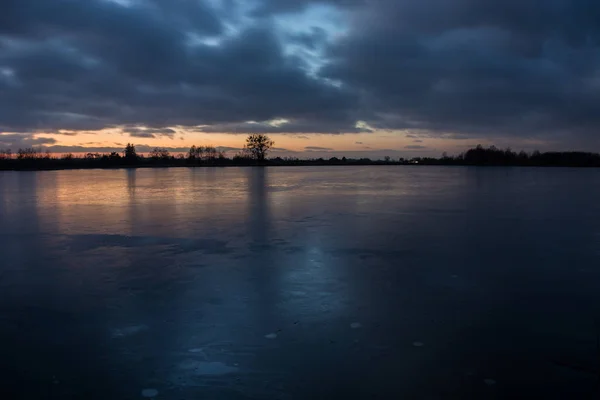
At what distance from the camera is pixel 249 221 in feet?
34.3

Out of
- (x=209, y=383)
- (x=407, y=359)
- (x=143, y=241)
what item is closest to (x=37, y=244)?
(x=143, y=241)

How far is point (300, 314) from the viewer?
4.26 meters

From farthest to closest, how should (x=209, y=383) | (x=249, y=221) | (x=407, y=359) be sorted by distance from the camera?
(x=249, y=221) → (x=407, y=359) → (x=209, y=383)

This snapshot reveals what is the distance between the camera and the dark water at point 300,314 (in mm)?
3062

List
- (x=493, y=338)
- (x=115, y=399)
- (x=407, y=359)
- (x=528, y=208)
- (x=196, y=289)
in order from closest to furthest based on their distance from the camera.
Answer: (x=115, y=399)
(x=407, y=359)
(x=493, y=338)
(x=196, y=289)
(x=528, y=208)

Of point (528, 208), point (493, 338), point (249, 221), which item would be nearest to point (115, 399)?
point (493, 338)

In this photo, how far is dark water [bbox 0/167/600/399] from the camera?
3062mm

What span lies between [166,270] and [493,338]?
4.20 metres

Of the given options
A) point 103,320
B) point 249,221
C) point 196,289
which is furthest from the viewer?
point 249,221

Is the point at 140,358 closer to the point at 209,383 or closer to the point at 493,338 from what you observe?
the point at 209,383

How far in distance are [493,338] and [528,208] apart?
11.1 meters

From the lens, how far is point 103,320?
4152 mm

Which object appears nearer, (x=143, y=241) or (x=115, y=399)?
(x=115, y=399)

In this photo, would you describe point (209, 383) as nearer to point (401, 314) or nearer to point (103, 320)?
point (103, 320)
